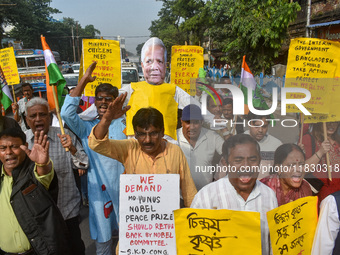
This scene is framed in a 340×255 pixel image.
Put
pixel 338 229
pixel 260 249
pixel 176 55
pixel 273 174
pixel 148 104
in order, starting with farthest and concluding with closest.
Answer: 1. pixel 176 55
2. pixel 148 104
3. pixel 273 174
4. pixel 338 229
5. pixel 260 249

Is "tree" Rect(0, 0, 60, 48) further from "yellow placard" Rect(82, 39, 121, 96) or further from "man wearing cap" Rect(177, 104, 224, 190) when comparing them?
"man wearing cap" Rect(177, 104, 224, 190)

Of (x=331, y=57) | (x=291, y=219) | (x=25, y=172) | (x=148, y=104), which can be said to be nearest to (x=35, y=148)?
(x=25, y=172)

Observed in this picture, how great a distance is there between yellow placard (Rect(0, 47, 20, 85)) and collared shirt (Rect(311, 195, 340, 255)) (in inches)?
216

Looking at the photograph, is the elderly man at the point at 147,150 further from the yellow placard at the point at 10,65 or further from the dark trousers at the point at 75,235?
the yellow placard at the point at 10,65

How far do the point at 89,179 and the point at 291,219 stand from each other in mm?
1831

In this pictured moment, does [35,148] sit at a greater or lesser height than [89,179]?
greater

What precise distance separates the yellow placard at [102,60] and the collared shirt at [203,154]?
57.4 inches

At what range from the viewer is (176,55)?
5.23 metres

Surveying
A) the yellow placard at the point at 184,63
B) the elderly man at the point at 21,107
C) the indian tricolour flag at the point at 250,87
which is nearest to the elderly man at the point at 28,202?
the indian tricolour flag at the point at 250,87

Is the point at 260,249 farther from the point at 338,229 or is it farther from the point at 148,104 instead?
the point at 148,104

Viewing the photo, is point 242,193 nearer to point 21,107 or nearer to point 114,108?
point 114,108

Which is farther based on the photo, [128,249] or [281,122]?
[281,122]

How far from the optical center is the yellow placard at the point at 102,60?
151 inches

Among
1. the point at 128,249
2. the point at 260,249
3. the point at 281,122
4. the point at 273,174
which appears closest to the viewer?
the point at 260,249
